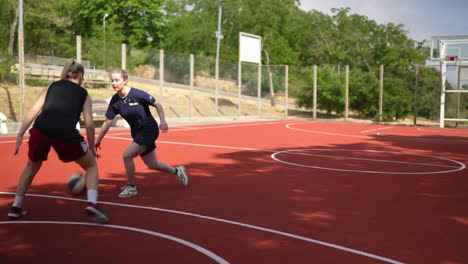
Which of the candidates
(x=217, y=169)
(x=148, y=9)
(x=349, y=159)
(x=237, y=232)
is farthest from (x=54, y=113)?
(x=148, y=9)

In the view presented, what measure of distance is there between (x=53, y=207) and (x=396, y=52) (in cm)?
4176

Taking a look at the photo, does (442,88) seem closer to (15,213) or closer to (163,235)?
(163,235)

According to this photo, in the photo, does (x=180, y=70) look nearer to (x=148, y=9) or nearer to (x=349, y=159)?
(x=349, y=159)

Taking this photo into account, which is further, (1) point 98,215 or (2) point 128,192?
(2) point 128,192

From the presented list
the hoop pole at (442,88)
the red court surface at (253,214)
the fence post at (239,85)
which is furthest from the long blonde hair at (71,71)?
the hoop pole at (442,88)

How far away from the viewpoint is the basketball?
6.87m

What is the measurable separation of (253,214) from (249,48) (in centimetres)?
2278

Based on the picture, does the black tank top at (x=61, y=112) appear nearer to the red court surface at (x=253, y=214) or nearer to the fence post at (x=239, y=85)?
the red court surface at (x=253, y=214)

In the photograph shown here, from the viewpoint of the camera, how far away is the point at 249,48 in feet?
92.3

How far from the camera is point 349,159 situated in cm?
1126

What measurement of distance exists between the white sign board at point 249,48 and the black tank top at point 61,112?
71.9 feet

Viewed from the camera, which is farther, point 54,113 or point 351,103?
point 351,103

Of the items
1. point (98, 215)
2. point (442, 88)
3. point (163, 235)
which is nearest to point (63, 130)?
point (98, 215)

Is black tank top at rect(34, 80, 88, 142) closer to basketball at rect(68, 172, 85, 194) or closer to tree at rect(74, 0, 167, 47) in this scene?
basketball at rect(68, 172, 85, 194)
